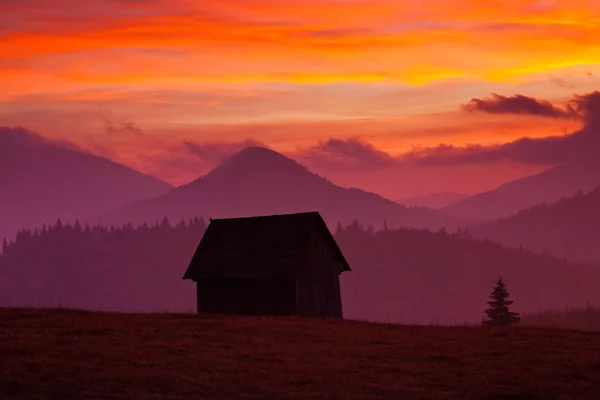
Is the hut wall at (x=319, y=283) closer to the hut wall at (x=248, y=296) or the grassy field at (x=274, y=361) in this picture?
the hut wall at (x=248, y=296)

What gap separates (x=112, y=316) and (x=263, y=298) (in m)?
11.9

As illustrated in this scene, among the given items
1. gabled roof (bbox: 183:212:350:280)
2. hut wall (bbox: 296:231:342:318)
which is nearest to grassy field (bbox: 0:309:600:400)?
hut wall (bbox: 296:231:342:318)

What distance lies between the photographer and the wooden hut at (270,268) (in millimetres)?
Answer: 56656

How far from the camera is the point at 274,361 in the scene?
34469 mm

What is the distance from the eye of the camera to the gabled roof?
57031 millimetres

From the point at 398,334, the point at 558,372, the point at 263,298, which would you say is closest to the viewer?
the point at 558,372

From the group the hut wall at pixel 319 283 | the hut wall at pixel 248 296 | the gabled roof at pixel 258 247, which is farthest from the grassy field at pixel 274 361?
the gabled roof at pixel 258 247

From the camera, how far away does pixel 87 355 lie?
33531mm

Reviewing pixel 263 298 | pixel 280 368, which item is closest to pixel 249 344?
pixel 280 368

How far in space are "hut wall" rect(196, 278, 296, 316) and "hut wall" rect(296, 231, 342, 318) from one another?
782mm

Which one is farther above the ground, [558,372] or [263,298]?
[263,298]

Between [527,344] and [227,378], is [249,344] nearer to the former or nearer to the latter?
[227,378]

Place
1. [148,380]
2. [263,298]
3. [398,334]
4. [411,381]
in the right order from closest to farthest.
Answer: [148,380] < [411,381] < [398,334] < [263,298]

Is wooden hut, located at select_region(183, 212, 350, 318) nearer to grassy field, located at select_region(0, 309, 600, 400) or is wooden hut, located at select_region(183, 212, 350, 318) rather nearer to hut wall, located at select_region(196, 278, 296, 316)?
hut wall, located at select_region(196, 278, 296, 316)
